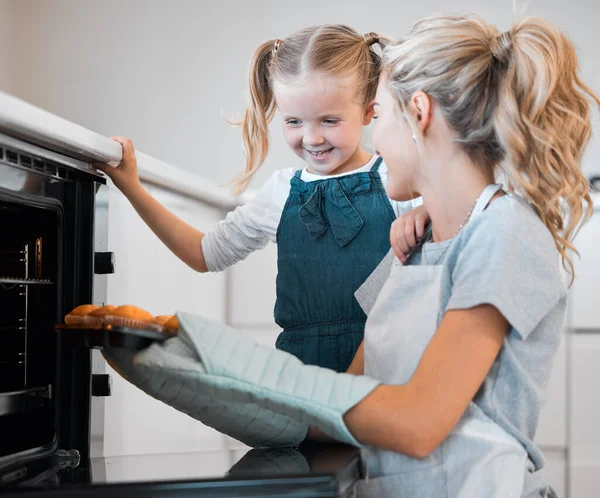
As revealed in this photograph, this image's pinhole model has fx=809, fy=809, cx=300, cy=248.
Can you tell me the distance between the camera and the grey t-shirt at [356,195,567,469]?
89 centimetres

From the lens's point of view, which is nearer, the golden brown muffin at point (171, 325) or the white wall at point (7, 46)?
the golden brown muffin at point (171, 325)

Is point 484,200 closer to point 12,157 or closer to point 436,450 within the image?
point 436,450

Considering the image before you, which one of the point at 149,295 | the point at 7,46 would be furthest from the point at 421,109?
the point at 7,46

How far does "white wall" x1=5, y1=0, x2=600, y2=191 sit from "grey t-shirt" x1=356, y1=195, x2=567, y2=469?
212 cm

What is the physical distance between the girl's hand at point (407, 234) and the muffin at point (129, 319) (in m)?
0.44

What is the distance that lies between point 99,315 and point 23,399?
0.28 metres

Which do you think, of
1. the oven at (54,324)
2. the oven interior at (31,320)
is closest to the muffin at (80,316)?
the oven at (54,324)

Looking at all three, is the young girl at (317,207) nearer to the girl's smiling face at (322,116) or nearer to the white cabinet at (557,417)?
the girl's smiling face at (322,116)

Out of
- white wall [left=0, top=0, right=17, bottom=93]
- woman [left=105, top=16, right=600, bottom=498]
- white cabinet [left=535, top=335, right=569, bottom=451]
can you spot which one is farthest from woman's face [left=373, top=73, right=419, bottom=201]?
white wall [left=0, top=0, right=17, bottom=93]

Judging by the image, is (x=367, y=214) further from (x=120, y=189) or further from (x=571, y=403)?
(x=571, y=403)

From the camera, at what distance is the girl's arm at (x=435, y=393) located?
84 cm

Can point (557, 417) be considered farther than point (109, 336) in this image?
Yes

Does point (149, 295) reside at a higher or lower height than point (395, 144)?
lower

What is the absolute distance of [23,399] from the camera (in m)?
1.01
